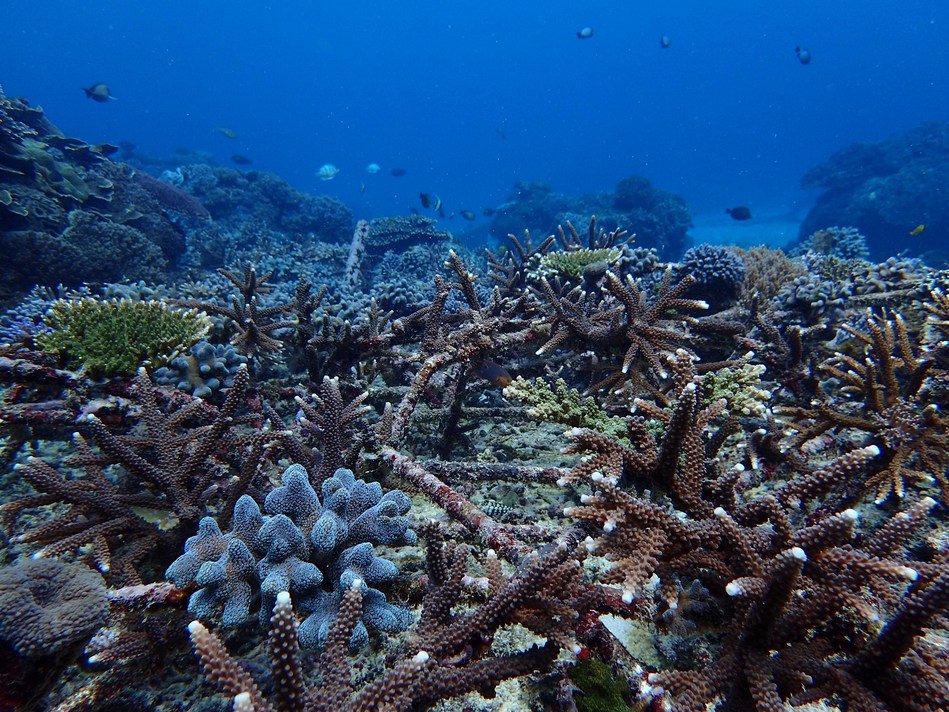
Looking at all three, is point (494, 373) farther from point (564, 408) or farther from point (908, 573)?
point (908, 573)

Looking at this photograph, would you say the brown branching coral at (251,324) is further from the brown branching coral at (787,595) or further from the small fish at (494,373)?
the brown branching coral at (787,595)

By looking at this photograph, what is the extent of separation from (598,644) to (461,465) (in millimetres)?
1579

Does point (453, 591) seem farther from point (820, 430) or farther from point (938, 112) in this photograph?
point (938, 112)

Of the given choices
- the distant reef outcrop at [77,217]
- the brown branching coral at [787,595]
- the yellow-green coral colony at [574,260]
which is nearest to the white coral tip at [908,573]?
the brown branching coral at [787,595]

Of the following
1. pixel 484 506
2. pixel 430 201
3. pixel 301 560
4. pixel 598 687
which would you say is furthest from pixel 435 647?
pixel 430 201

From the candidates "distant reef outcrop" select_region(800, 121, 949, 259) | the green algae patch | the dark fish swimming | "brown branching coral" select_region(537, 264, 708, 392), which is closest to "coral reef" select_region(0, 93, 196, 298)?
the dark fish swimming

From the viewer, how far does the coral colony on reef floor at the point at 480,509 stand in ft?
5.85

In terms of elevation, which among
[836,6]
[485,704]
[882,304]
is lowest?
[485,704]

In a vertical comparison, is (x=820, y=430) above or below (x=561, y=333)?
below

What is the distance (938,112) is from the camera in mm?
82375

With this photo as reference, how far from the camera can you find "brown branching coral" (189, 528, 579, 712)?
5.10 feet

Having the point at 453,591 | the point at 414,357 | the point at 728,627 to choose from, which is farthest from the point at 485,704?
the point at 414,357

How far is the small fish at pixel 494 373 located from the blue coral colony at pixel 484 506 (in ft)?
0.13

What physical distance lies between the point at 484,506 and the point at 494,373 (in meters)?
1.49
